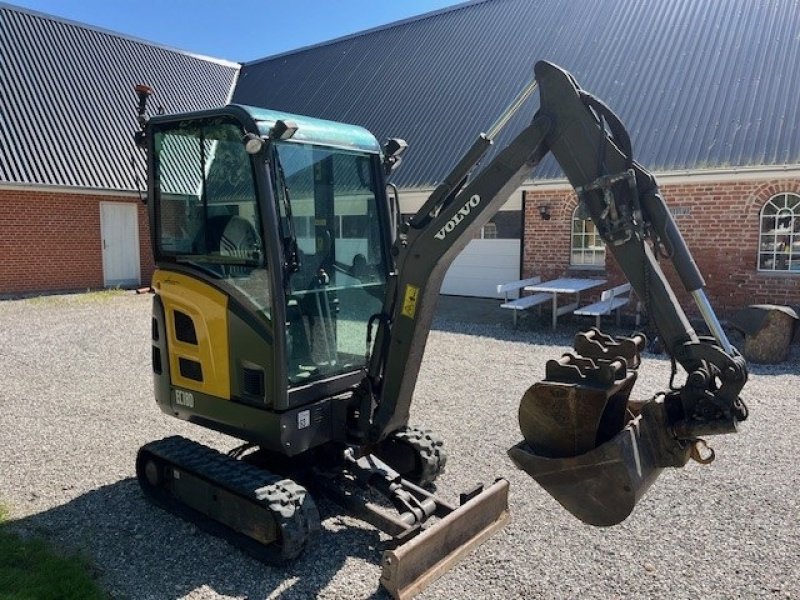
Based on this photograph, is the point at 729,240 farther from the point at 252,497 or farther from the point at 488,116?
the point at 252,497

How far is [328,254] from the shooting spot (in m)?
4.00

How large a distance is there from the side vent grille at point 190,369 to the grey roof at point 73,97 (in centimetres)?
1214

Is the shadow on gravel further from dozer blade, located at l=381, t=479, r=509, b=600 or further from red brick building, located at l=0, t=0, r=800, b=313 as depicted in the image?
red brick building, located at l=0, t=0, r=800, b=313

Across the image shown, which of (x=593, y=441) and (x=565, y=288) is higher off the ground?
(x=593, y=441)

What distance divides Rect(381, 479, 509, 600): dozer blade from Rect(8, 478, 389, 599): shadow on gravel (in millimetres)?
232

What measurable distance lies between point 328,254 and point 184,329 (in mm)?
1116

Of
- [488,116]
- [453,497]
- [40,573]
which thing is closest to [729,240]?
[488,116]

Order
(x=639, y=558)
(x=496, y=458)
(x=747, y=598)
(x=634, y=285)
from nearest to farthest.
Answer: (x=634, y=285) → (x=747, y=598) → (x=639, y=558) → (x=496, y=458)

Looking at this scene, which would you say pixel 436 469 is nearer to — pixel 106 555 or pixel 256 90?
pixel 106 555

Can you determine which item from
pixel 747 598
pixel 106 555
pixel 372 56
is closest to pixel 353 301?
pixel 106 555

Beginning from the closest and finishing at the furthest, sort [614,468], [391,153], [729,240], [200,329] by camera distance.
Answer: [614,468] → [200,329] → [391,153] → [729,240]

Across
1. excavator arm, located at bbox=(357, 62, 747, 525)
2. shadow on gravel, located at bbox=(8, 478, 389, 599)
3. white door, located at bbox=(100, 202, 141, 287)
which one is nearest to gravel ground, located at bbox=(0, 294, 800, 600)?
shadow on gravel, located at bbox=(8, 478, 389, 599)

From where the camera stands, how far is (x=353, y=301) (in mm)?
4105

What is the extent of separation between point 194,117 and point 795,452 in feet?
17.6
